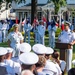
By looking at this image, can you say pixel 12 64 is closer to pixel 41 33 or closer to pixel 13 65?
pixel 13 65

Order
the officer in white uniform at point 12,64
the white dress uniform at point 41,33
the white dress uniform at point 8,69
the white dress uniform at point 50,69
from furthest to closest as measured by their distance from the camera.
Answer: the white dress uniform at point 41,33 → the officer in white uniform at point 12,64 → the white dress uniform at point 8,69 → the white dress uniform at point 50,69

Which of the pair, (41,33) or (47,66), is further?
(41,33)

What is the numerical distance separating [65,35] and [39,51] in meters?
6.76

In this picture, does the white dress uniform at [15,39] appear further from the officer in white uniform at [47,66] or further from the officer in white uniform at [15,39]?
the officer in white uniform at [47,66]

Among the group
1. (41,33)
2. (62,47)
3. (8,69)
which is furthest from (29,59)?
(41,33)

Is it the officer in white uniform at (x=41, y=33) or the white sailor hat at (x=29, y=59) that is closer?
the white sailor hat at (x=29, y=59)

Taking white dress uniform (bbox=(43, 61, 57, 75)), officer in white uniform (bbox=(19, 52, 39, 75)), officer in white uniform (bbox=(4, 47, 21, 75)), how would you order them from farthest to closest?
officer in white uniform (bbox=(4, 47, 21, 75)), white dress uniform (bbox=(43, 61, 57, 75)), officer in white uniform (bbox=(19, 52, 39, 75))

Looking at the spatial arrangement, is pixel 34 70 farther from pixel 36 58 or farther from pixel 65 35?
pixel 65 35

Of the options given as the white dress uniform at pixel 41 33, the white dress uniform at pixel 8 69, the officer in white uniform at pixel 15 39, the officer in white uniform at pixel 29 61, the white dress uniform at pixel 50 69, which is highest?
the officer in white uniform at pixel 29 61

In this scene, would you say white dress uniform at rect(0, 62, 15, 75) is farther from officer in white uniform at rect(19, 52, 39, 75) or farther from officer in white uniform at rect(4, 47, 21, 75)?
officer in white uniform at rect(19, 52, 39, 75)

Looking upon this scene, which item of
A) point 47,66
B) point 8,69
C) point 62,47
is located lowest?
point 62,47

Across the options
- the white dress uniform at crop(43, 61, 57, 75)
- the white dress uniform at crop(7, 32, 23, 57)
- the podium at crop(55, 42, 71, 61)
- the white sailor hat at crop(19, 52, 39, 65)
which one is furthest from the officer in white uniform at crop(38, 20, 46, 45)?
the white sailor hat at crop(19, 52, 39, 65)

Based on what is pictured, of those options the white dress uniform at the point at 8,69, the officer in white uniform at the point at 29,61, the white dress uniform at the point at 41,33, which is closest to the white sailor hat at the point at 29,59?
the officer in white uniform at the point at 29,61

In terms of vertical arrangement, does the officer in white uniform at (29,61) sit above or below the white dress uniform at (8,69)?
above
